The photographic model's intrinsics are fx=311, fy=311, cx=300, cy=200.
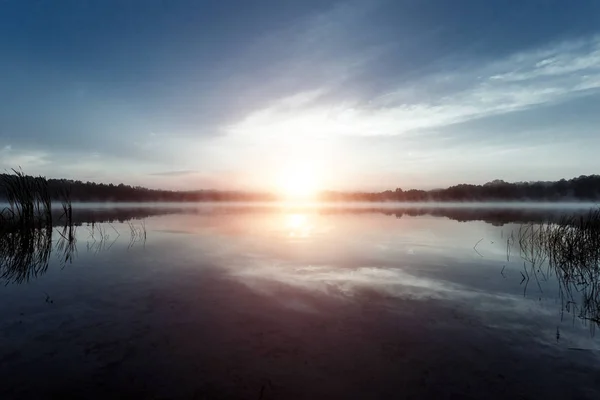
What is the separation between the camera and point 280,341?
7.01 m

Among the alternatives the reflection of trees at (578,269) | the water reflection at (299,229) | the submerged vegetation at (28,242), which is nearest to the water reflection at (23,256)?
the submerged vegetation at (28,242)

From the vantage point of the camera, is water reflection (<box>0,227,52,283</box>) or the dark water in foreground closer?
the dark water in foreground

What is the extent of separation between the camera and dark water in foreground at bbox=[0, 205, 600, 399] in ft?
17.5

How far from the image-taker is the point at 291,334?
7395 mm

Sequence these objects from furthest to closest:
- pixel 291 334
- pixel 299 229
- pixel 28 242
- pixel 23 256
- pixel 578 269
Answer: pixel 299 229 → pixel 28 242 → pixel 23 256 → pixel 578 269 → pixel 291 334

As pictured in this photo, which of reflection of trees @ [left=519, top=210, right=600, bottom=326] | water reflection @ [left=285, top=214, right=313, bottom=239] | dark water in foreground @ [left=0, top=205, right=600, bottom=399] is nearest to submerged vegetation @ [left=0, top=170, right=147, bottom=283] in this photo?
dark water in foreground @ [left=0, top=205, right=600, bottom=399]

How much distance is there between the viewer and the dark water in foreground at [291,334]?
5332mm

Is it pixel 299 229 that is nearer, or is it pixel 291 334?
pixel 291 334

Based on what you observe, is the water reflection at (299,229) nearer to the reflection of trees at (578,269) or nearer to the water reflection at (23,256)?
the reflection of trees at (578,269)

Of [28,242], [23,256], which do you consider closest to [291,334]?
[23,256]

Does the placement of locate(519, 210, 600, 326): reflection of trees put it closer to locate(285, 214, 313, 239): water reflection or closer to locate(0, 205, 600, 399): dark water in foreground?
locate(0, 205, 600, 399): dark water in foreground

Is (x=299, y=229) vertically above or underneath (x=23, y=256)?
underneath

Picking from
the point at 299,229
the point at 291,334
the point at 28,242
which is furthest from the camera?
the point at 299,229

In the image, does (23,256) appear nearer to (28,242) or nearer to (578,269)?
(28,242)
